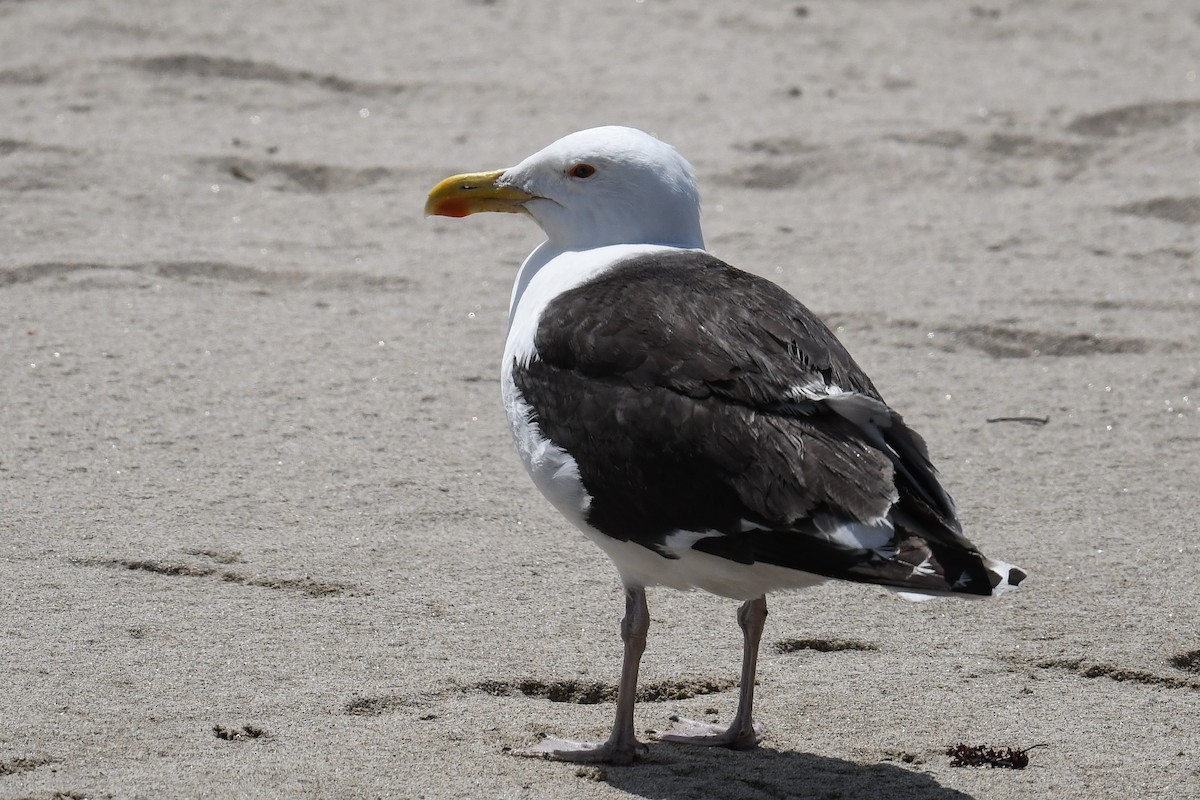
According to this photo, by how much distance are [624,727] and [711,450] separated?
2.17 feet

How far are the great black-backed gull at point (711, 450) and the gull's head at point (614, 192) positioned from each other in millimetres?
132

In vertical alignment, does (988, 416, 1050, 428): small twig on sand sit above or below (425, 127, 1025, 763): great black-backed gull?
below

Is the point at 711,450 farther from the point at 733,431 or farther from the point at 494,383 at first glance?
the point at 494,383

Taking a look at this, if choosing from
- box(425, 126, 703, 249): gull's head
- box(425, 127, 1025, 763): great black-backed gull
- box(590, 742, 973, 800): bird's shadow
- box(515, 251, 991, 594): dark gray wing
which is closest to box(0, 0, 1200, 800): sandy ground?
box(590, 742, 973, 800): bird's shadow

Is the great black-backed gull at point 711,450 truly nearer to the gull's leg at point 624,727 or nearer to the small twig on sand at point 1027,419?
the gull's leg at point 624,727

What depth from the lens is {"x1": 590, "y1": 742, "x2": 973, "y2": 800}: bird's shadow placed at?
3.17 meters

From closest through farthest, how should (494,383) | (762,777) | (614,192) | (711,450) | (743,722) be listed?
(711,450) < (762,777) < (743,722) < (614,192) < (494,383)

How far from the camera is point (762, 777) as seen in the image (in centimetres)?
325

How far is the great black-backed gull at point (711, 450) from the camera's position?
292 centimetres

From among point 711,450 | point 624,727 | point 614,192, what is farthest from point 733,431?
point 614,192

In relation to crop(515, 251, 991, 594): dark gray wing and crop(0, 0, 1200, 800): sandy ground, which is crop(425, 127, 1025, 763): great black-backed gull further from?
crop(0, 0, 1200, 800): sandy ground

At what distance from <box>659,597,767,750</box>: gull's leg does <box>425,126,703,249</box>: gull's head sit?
3.11ft

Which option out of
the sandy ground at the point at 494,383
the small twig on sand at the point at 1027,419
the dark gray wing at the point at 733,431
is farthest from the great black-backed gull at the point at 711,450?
the small twig on sand at the point at 1027,419

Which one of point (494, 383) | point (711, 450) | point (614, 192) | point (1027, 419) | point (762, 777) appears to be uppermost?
point (614, 192)
